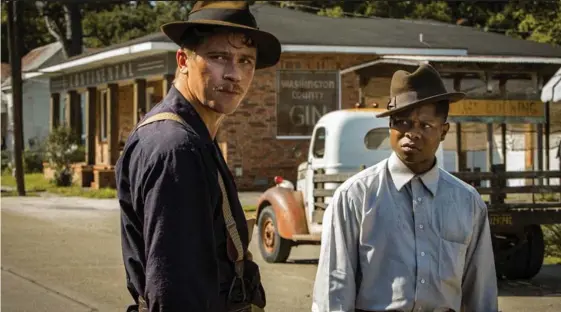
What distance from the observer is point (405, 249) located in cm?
412

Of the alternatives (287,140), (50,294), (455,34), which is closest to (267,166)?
(287,140)

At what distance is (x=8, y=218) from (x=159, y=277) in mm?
19413

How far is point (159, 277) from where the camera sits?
3.07 metres

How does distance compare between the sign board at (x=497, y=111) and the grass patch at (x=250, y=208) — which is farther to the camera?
the grass patch at (x=250, y=208)

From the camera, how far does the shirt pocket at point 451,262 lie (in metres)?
4.11

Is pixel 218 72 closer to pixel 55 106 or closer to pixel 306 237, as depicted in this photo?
pixel 306 237

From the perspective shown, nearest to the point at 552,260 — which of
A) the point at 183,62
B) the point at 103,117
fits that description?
the point at 183,62

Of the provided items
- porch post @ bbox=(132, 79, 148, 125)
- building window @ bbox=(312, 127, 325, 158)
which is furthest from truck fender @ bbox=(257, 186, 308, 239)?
porch post @ bbox=(132, 79, 148, 125)

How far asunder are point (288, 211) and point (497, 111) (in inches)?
163

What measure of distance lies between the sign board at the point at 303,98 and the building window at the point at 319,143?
13.8 metres

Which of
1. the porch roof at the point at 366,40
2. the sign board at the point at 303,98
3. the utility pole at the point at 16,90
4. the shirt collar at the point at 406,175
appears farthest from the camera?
the utility pole at the point at 16,90

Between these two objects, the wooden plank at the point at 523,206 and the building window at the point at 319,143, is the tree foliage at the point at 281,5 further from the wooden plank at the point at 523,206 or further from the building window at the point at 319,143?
the wooden plank at the point at 523,206

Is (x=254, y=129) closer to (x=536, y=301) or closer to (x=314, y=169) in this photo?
(x=314, y=169)

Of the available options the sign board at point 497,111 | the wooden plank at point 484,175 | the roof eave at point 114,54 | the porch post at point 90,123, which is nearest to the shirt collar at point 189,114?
the wooden plank at point 484,175
